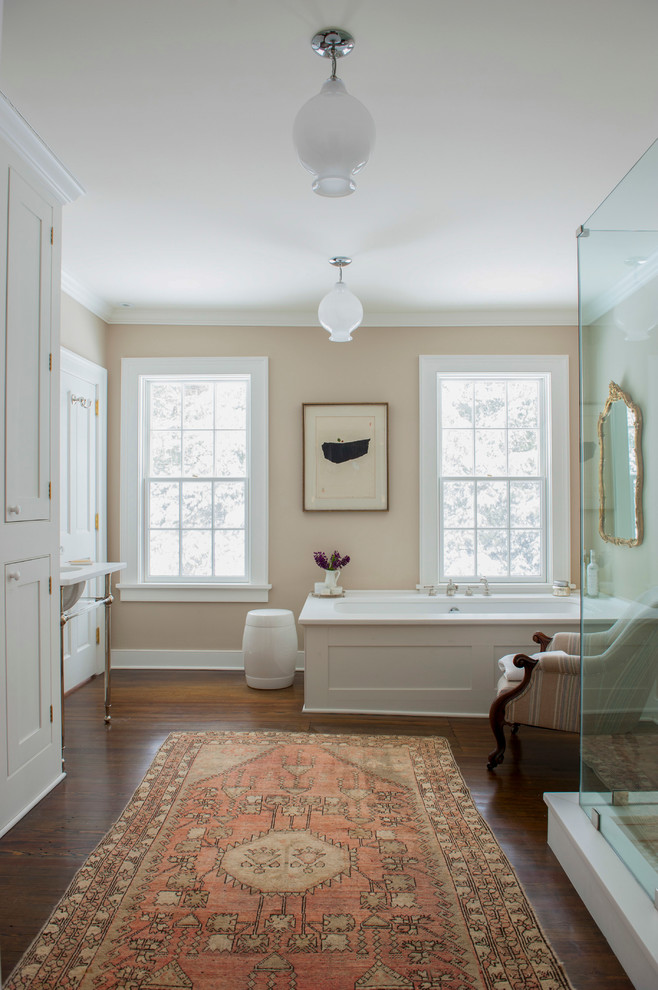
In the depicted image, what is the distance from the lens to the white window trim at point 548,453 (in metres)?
5.09

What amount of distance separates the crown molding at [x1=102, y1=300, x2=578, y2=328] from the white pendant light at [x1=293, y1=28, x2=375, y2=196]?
3.12 meters

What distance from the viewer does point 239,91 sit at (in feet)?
7.74

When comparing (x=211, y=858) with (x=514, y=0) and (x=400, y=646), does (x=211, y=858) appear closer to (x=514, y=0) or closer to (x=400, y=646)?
(x=400, y=646)

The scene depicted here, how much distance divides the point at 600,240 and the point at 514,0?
0.75m

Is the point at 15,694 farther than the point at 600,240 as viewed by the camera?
Yes

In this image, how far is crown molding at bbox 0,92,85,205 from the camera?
2.42m

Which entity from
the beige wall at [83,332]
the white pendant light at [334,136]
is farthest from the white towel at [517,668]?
the beige wall at [83,332]

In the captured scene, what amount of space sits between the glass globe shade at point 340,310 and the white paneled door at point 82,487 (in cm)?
175

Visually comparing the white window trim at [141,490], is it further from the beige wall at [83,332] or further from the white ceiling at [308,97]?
the white ceiling at [308,97]

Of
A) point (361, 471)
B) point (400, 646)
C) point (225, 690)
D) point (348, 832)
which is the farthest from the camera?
point (361, 471)

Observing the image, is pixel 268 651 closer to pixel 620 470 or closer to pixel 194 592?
pixel 194 592

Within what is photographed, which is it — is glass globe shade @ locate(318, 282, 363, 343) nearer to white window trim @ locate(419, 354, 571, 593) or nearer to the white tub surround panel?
white window trim @ locate(419, 354, 571, 593)

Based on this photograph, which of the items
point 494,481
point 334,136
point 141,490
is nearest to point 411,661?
point 494,481

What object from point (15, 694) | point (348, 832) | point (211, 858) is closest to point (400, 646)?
point (348, 832)
